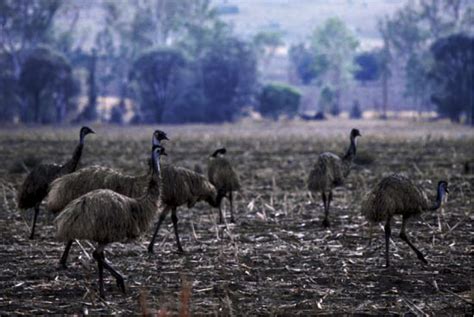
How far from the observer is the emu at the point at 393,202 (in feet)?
35.3

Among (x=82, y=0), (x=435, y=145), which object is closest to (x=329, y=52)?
(x=82, y=0)

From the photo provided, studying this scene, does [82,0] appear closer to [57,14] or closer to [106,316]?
[57,14]

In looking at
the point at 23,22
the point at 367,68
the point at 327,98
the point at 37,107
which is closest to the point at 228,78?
the point at 37,107

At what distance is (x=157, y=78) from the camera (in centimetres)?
6225

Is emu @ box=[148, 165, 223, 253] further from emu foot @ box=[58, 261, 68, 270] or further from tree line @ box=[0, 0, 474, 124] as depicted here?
tree line @ box=[0, 0, 474, 124]

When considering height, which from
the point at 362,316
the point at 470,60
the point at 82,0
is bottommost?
the point at 362,316

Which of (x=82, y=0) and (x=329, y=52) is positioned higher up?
(x=82, y=0)

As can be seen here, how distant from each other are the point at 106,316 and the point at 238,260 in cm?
277

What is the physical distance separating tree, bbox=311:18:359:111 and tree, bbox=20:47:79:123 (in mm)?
23707

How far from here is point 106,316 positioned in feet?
26.8

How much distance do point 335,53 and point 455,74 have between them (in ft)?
67.3

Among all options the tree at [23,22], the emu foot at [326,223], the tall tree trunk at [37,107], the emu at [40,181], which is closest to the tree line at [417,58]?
the tree at [23,22]

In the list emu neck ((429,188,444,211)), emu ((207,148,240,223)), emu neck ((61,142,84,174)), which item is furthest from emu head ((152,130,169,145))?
emu ((207,148,240,223))

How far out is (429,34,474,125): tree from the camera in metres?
58.0
